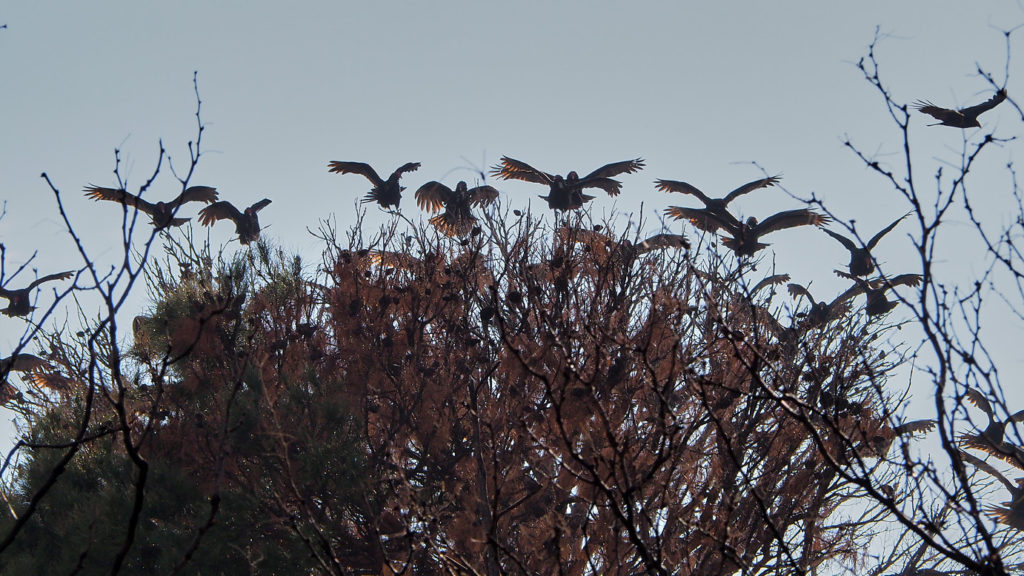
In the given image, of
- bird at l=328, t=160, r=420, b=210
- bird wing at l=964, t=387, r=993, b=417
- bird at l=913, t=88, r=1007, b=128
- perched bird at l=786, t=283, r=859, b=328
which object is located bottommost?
bird wing at l=964, t=387, r=993, b=417

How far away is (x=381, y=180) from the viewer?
429 inches

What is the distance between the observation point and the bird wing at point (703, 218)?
33.9 feet

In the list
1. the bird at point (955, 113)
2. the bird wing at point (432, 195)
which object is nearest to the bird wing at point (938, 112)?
the bird at point (955, 113)

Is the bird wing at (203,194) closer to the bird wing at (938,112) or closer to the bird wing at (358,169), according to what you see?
the bird wing at (358,169)

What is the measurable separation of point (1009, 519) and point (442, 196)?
730cm

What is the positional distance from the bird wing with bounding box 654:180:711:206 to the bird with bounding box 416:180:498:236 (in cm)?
211

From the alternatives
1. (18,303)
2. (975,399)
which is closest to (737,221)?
(975,399)

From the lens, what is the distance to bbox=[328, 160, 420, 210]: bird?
423 inches

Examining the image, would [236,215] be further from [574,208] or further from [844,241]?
[844,241]

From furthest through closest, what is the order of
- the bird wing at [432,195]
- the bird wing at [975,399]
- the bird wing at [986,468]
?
1. the bird wing at [432,195]
2. the bird wing at [986,468]
3. the bird wing at [975,399]

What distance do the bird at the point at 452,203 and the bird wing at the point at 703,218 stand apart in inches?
83.9

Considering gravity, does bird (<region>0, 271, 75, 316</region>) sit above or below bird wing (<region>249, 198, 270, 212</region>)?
below

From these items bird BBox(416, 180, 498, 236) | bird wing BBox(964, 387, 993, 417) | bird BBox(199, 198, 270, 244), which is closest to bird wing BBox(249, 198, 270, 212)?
bird BBox(199, 198, 270, 244)

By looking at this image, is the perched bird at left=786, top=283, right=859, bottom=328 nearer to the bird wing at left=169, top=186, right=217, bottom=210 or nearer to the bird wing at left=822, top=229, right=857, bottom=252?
the bird wing at left=822, top=229, right=857, bottom=252
